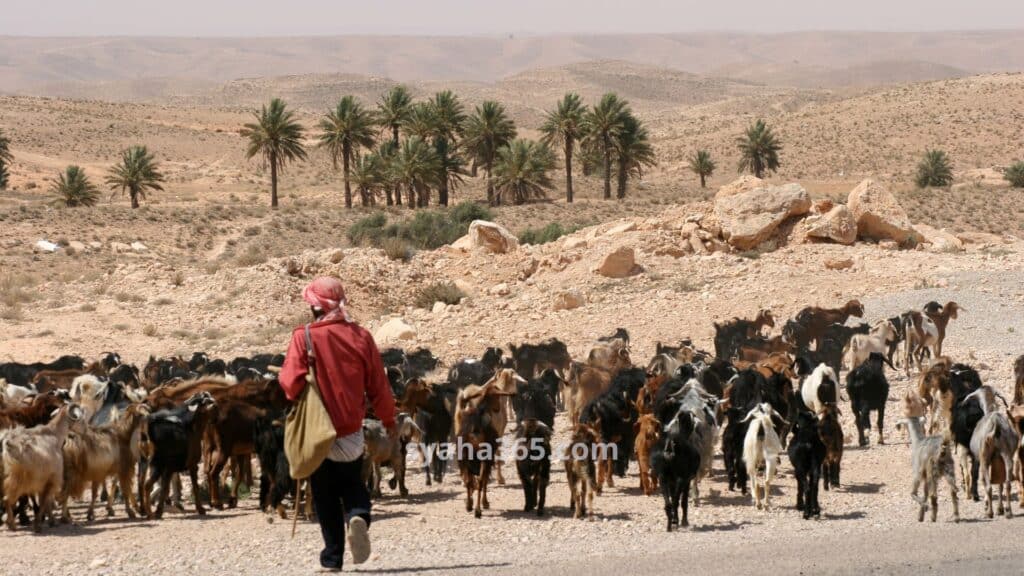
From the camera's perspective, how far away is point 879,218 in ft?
102

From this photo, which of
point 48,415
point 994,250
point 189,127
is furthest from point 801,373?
point 189,127

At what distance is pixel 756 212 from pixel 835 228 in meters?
2.02

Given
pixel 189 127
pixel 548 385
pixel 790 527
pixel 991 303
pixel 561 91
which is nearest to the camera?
pixel 790 527

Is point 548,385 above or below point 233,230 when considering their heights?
below

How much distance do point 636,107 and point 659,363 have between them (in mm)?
151957

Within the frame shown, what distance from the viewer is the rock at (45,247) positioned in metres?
40.0

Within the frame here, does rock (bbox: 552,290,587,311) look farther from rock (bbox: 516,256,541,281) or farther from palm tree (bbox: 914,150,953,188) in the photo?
palm tree (bbox: 914,150,953,188)

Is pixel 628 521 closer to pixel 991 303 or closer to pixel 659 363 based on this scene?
pixel 659 363

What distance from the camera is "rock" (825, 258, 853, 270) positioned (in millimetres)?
28234

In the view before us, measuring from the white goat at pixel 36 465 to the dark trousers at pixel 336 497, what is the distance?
3605 millimetres

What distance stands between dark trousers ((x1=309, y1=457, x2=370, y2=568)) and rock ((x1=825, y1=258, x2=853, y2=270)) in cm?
2174

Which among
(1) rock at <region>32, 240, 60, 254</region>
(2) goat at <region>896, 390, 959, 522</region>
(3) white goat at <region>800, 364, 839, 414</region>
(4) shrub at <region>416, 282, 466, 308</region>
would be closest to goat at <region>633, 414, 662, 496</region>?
(2) goat at <region>896, 390, 959, 522</region>

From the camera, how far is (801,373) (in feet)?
52.5

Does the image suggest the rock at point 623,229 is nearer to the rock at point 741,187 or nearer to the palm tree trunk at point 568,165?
the rock at point 741,187
